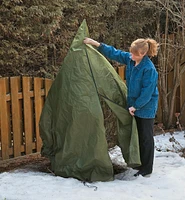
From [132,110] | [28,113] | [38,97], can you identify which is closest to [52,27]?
[38,97]

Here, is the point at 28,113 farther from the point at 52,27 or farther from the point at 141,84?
the point at 141,84

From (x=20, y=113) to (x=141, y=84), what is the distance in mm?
1996

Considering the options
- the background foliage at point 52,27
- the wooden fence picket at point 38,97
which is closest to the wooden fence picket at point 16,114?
the wooden fence picket at point 38,97

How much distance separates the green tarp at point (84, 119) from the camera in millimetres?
4316

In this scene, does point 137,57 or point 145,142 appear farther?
point 145,142

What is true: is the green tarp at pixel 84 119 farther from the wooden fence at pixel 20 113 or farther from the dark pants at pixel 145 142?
the wooden fence at pixel 20 113

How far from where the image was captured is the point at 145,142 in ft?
14.7

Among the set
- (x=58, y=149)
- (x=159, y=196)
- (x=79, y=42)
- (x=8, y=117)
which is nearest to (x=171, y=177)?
(x=159, y=196)

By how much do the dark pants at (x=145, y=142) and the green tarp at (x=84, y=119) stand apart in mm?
132

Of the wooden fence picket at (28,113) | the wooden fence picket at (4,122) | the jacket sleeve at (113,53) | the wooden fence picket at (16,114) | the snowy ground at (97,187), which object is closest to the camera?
the snowy ground at (97,187)

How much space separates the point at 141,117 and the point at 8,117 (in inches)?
77.3

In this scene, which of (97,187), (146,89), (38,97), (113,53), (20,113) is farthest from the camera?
(38,97)

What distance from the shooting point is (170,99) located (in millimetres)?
7500

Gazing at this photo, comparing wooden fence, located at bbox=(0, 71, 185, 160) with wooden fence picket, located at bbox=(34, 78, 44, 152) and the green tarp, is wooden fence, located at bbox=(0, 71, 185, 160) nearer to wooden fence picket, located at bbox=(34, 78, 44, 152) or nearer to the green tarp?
wooden fence picket, located at bbox=(34, 78, 44, 152)
